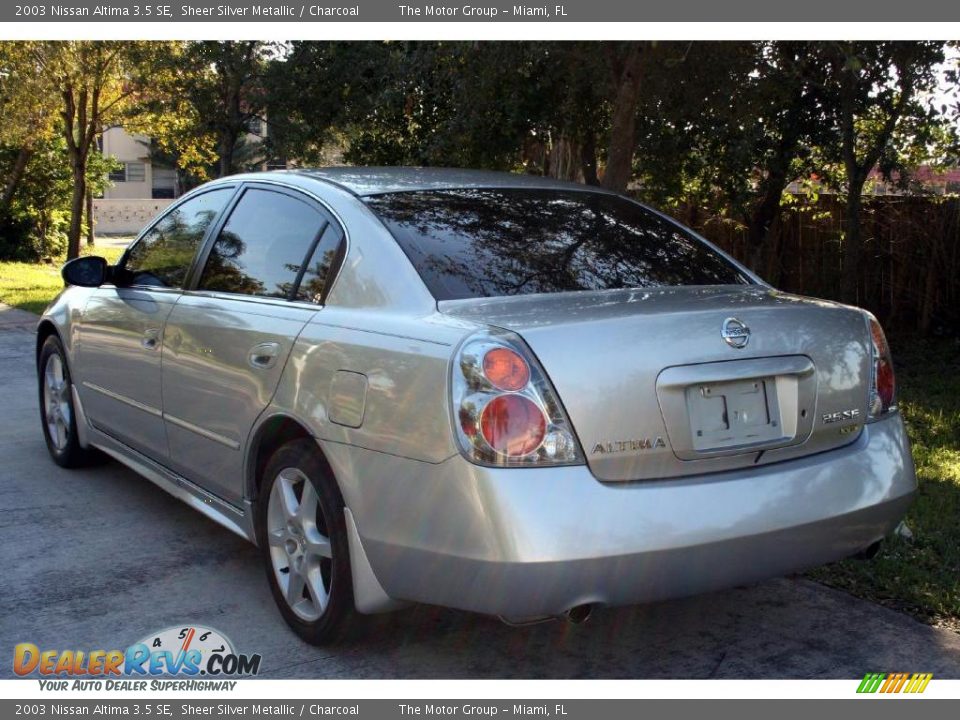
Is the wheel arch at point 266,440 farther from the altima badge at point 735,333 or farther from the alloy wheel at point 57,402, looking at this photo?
the alloy wheel at point 57,402

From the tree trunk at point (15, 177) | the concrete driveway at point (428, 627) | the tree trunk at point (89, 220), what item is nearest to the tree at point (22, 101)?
the tree trunk at point (15, 177)

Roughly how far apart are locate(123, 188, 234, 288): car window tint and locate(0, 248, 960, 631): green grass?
3043mm

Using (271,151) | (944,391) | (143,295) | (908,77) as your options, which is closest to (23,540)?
(143,295)

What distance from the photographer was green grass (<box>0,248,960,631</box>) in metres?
4.34

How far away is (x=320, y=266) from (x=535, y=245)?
0.79m

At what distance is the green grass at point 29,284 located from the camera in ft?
52.5

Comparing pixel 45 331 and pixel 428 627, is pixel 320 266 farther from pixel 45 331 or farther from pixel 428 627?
pixel 45 331

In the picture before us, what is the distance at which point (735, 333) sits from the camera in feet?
11.3

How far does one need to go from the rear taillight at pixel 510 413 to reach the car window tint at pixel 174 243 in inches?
88.2

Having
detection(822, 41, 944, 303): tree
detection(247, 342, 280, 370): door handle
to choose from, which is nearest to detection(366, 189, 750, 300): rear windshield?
detection(247, 342, 280, 370): door handle

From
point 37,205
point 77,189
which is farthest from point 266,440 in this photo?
point 37,205

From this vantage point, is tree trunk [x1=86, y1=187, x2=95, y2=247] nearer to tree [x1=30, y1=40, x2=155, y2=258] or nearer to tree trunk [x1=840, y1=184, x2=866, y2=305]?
tree [x1=30, y1=40, x2=155, y2=258]

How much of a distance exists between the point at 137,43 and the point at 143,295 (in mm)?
14194

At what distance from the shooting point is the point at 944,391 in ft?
29.9
